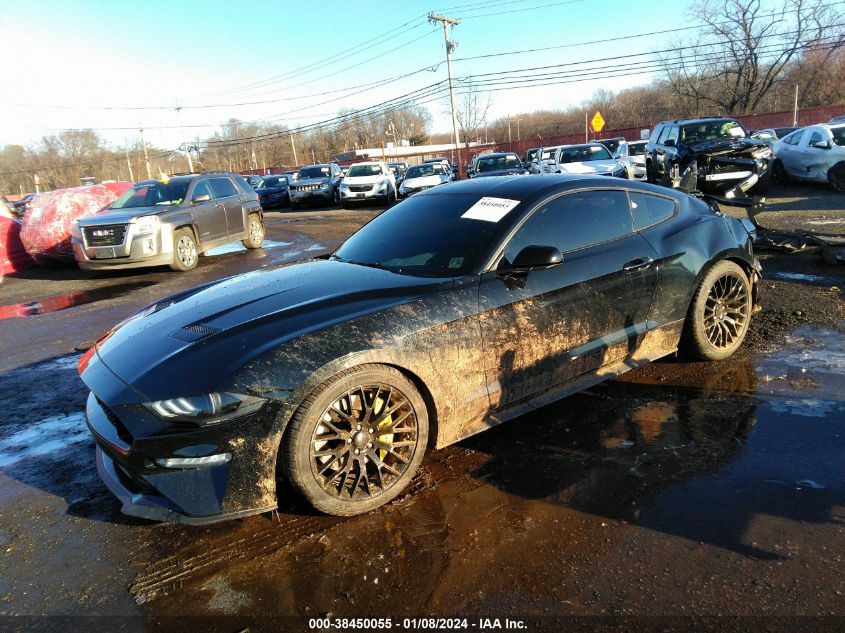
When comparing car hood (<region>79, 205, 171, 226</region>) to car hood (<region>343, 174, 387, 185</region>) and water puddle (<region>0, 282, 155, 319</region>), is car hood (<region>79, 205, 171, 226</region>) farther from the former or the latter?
car hood (<region>343, 174, 387, 185</region>)

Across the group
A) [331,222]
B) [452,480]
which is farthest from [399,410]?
[331,222]

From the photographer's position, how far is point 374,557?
2.57 m

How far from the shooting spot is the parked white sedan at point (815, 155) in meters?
14.4

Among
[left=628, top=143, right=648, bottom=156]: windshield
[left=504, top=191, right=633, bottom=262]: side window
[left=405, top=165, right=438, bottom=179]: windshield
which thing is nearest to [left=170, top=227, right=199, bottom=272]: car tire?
[left=504, top=191, right=633, bottom=262]: side window

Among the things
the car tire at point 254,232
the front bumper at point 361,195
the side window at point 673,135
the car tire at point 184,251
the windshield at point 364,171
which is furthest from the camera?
the windshield at point 364,171

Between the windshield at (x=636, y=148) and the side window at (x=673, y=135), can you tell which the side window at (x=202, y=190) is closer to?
the side window at (x=673, y=135)

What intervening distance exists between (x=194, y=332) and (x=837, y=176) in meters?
16.7

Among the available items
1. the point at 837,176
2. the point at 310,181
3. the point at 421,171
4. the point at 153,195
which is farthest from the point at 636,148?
the point at 153,195

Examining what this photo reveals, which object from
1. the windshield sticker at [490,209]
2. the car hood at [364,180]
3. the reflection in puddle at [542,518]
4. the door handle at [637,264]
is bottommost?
the reflection in puddle at [542,518]

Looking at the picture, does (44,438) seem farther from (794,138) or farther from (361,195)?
(794,138)

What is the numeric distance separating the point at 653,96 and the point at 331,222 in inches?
2508

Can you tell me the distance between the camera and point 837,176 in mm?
14414

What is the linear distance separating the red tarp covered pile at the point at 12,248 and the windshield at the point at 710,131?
15.9 metres

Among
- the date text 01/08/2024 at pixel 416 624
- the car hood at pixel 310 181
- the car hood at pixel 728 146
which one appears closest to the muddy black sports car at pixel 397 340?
the date text 01/08/2024 at pixel 416 624
